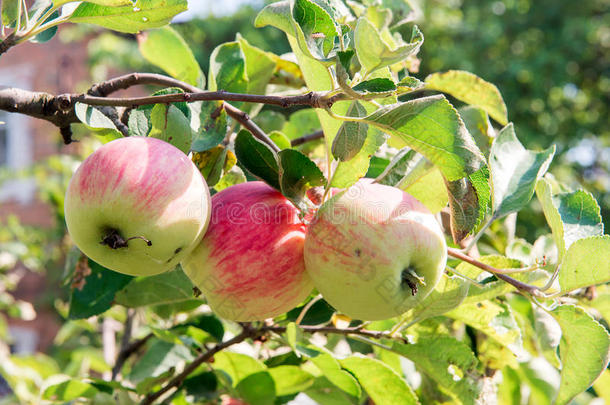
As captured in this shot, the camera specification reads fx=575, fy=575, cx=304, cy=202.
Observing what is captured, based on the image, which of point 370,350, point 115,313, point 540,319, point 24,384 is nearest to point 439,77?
point 540,319

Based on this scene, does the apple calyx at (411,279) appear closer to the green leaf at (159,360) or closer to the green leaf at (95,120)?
the green leaf at (95,120)

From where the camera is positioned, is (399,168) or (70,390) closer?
(399,168)

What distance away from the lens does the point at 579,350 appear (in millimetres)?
575

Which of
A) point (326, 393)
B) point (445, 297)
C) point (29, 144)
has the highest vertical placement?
point (445, 297)

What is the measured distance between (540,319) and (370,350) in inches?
14.7

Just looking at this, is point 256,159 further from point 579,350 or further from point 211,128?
point 579,350

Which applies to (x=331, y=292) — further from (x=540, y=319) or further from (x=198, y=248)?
(x=540, y=319)

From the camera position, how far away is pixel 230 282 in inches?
21.8

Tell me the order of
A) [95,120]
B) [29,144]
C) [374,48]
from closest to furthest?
[374,48] → [95,120] → [29,144]

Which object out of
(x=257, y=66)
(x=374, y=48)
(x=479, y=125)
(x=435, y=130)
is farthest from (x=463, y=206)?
(x=257, y=66)

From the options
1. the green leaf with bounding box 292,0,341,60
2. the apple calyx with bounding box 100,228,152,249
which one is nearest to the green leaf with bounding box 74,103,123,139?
the apple calyx with bounding box 100,228,152,249

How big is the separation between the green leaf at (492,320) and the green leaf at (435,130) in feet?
0.78

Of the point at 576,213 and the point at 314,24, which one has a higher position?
the point at 314,24

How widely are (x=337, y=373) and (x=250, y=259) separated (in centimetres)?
21
